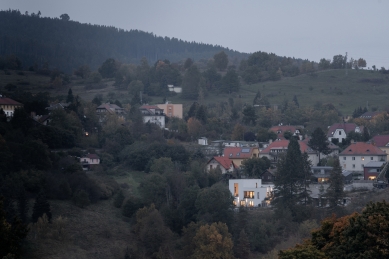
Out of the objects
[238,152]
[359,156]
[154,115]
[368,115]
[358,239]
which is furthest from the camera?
[368,115]

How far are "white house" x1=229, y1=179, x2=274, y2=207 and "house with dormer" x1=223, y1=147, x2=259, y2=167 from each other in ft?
17.1

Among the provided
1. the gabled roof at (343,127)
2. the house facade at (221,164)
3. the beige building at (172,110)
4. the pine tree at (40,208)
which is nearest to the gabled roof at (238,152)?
the house facade at (221,164)

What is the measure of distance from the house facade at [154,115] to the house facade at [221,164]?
1098 cm

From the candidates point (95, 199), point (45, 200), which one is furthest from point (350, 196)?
point (45, 200)

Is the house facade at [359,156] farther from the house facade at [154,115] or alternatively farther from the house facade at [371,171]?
the house facade at [154,115]

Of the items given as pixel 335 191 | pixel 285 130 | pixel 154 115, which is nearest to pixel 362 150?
pixel 285 130

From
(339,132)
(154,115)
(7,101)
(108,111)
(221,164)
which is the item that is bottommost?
(221,164)

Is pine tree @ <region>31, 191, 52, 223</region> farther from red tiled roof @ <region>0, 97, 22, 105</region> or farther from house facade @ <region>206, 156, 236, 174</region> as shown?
red tiled roof @ <region>0, 97, 22, 105</region>

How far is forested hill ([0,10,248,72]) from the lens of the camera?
80375mm

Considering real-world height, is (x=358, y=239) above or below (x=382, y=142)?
below

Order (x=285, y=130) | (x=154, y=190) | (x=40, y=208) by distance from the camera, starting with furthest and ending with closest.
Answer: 1. (x=285, y=130)
2. (x=154, y=190)
3. (x=40, y=208)

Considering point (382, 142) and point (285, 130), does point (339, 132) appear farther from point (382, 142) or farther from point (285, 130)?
point (382, 142)

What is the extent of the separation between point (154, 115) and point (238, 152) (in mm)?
11394

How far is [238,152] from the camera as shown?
41.4 meters
